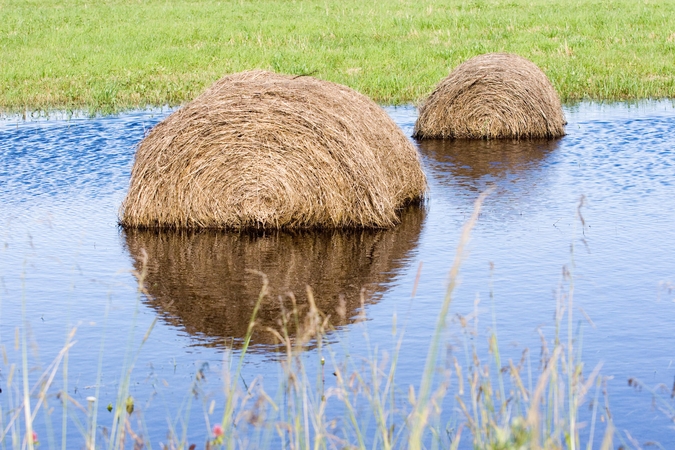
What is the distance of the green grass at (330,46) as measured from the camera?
22.1 metres

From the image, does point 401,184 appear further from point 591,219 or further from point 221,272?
point 221,272

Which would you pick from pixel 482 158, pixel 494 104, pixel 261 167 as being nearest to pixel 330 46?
pixel 494 104

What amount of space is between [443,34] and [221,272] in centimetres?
2094

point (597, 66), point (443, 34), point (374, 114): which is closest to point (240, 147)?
point (374, 114)

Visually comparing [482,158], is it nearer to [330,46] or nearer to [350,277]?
[350,277]

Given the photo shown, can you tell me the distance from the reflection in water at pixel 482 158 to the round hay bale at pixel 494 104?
0.23 m

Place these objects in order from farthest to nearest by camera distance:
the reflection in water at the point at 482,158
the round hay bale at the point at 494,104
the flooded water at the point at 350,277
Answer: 1. the round hay bale at the point at 494,104
2. the reflection in water at the point at 482,158
3. the flooded water at the point at 350,277

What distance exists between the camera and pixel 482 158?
15.8 meters

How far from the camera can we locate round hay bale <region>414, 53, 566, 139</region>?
17438 millimetres

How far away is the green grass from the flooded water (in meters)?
6.80

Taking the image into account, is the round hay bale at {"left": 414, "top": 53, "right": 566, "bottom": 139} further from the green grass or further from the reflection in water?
the green grass

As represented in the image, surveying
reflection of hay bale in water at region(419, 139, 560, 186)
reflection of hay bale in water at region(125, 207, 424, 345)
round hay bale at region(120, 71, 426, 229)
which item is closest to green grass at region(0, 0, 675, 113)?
reflection of hay bale in water at region(419, 139, 560, 186)

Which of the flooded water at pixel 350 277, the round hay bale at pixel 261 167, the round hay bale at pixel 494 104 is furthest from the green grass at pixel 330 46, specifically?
the round hay bale at pixel 261 167

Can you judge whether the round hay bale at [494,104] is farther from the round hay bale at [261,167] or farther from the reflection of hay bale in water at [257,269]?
the round hay bale at [261,167]
